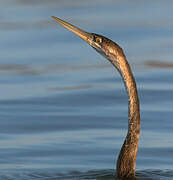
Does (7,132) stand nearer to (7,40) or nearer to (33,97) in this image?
(33,97)

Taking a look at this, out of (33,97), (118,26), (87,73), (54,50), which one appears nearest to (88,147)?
(33,97)

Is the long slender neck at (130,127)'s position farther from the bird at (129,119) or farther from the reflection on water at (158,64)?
the reflection on water at (158,64)

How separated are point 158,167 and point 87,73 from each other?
479cm

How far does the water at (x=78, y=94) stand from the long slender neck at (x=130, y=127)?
33 centimetres

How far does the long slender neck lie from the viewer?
10898 millimetres

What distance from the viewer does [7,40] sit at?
701 inches

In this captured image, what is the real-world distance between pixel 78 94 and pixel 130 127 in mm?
4538

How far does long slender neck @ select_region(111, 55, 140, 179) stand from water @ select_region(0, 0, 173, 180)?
1.09ft

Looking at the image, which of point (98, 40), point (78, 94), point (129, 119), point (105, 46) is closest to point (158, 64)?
point (78, 94)

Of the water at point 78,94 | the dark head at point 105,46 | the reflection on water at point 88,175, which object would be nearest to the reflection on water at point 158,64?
the water at point 78,94

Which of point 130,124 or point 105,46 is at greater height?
point 105,46

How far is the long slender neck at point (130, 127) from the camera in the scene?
1090 centimetres

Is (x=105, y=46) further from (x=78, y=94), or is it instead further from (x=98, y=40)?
(x=78, y=94)

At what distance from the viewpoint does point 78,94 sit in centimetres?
1549
